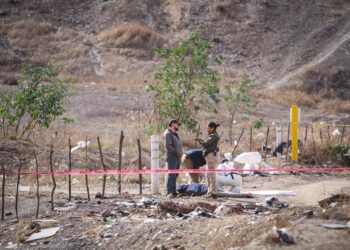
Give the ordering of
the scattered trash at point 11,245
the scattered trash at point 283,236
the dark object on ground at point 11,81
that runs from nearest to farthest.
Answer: the scattered trash at point 283,236 < the scattered trash at point 11,245 < the dark object on ground at point 11,81

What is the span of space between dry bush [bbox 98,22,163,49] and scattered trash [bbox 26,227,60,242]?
1411 inches

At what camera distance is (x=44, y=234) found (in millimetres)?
7688

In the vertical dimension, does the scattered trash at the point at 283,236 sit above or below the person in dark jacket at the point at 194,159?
below

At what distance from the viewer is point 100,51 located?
137 feet

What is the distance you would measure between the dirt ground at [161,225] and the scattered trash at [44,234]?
69 mm

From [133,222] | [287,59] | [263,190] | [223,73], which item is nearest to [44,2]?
[223,73]

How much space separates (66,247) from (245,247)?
8.48ft

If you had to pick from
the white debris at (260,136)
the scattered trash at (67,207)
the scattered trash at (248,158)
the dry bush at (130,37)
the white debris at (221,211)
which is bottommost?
the scattered trash at (67,207)

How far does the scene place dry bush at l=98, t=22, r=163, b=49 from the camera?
43125 millimetres

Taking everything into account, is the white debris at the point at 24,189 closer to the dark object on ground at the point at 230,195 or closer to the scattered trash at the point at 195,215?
the dark object on ground at the point at 230,195

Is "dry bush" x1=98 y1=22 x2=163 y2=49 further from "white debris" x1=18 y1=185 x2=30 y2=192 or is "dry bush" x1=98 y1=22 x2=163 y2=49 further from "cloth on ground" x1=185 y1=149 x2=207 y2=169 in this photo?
"cloth on ground" x1=185 y1=149 x2=207 y2=169

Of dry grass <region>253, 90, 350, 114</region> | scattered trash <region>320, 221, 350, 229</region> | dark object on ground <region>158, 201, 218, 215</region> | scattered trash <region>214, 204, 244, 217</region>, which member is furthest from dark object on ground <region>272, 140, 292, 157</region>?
dry grass <region>253, 90, 350, 114</region>

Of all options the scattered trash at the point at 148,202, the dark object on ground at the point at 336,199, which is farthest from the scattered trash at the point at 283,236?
the scattered trash at the point at 148,202

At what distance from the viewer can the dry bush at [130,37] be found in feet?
141
